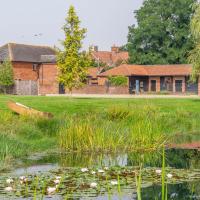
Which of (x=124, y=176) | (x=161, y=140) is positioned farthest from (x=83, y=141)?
(x=124, y=176)

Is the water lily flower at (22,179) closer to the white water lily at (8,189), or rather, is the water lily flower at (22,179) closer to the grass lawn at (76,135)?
the white water lily at (8,189)

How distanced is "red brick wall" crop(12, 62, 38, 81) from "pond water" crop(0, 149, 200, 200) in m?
52.2

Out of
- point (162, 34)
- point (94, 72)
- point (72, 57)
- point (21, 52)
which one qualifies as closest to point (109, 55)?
point (162, 34)

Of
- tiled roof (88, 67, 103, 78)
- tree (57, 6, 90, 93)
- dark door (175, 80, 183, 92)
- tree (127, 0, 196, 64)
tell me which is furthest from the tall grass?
tree (127, 0, 196, 64)

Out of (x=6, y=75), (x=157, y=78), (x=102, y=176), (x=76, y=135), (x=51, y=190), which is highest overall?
(x=6, y=75)

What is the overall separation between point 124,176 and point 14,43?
6216 cm

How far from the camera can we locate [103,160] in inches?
610

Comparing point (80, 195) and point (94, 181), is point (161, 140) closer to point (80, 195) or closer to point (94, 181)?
point (94, 181)

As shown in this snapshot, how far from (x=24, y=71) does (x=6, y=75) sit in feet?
19.5

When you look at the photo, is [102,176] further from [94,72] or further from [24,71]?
[94,72]

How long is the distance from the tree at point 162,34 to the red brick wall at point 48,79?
14.3m

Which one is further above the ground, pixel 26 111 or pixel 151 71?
pixel 151 71

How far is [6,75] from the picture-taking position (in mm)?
63688

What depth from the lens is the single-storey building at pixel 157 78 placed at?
2596 inches
